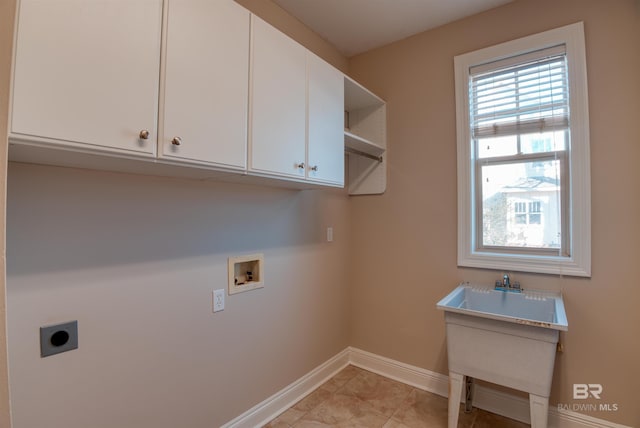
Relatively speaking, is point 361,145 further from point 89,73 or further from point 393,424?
point 393,424

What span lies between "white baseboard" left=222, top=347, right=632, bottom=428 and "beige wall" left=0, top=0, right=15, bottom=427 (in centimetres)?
141

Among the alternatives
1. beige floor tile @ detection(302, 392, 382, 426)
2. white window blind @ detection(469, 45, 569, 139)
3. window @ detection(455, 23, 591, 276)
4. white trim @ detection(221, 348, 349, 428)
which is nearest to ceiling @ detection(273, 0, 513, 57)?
window @ detection(455, 23, 591, 276)

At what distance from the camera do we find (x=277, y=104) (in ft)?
Result: 5.15

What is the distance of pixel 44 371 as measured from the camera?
113 centimetres

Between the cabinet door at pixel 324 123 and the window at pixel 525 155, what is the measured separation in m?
0.92

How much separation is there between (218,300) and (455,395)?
1433 millimetres

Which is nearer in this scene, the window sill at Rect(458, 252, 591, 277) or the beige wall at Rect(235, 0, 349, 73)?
the window sill at Rect(458, 252, 591, 277)

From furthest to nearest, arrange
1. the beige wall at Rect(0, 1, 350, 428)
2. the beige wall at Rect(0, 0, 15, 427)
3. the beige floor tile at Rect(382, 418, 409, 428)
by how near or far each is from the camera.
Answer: the beige floor tile at Rect(382, 418, 409, 428), the beige wall at Rect(0, 1, 350, 428), the beige wall at Rect(0, 0, 15, 427)

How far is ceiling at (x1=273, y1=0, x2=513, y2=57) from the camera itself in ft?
6.77

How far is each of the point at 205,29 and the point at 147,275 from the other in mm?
1103

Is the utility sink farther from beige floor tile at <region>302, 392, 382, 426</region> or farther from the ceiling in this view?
the ceiling

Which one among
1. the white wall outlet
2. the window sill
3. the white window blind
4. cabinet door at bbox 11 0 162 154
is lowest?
the white wall outlet

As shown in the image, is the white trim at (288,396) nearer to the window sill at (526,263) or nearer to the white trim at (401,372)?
the white trim at (401,372)

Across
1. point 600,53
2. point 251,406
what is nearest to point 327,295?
point 251,406
